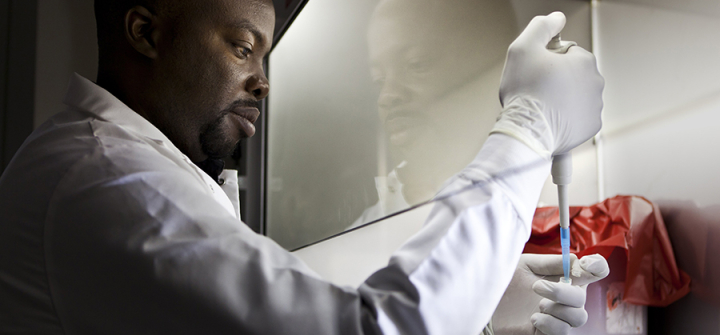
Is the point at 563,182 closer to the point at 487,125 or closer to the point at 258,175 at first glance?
the point at 487,125

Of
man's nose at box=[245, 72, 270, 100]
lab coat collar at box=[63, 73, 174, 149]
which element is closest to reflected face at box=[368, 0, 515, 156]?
man's nose at box=[245, 72, 270, 100]

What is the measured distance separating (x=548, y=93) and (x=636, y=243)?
0.18m

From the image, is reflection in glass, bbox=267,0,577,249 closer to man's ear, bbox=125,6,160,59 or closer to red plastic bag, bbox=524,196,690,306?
red plastic bag, bbox=524,196,690,306

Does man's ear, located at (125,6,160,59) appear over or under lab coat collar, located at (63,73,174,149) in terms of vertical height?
over

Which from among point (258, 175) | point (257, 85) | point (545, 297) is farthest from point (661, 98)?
point (258, 175)

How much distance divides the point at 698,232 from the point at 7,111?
1954mm

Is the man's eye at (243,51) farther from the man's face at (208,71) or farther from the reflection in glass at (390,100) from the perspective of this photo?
the reflection in glass at (390,100)

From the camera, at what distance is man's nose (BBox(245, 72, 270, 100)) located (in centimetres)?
81

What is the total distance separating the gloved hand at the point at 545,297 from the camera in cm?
45

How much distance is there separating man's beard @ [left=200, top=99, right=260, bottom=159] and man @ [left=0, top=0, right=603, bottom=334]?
0.84 ft

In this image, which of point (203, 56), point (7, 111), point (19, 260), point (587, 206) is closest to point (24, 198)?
point (19, 260)

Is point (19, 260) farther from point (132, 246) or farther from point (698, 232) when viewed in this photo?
point (698, 232)

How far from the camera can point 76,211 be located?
487 mm

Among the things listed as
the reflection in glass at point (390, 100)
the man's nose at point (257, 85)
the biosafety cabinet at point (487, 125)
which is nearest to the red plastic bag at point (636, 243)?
the biosafety cabinet at point (487, 125)
